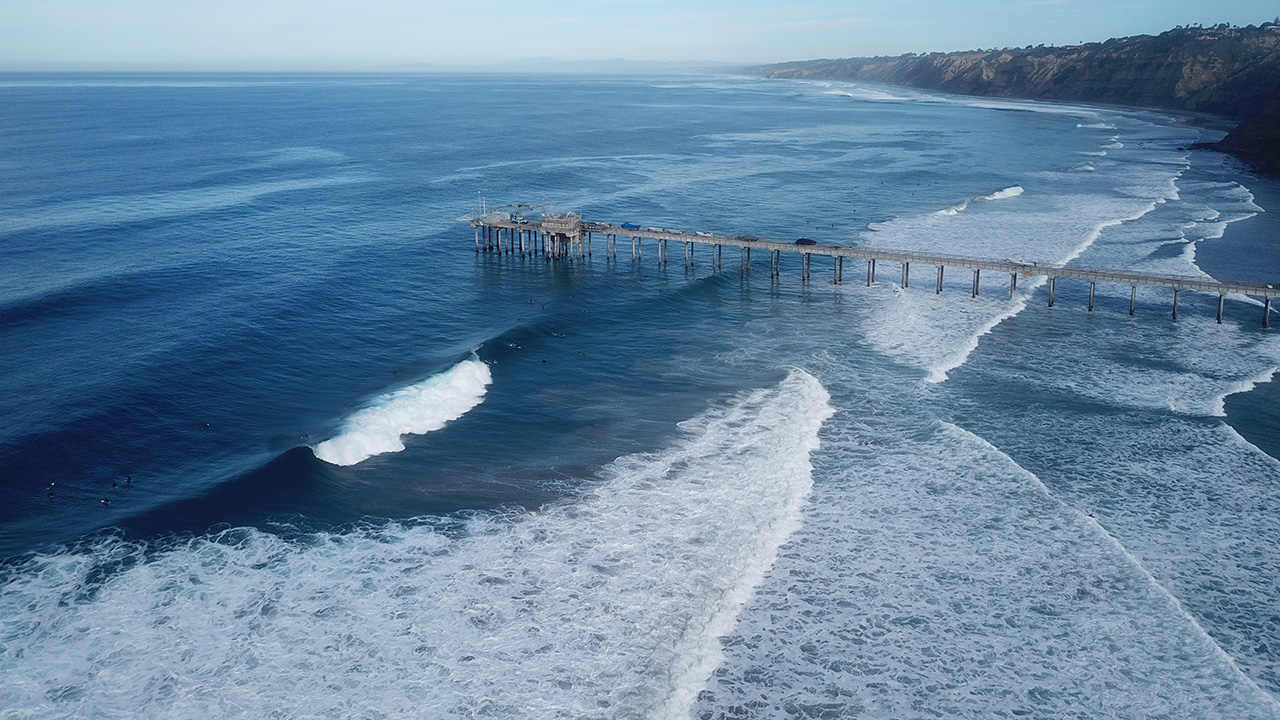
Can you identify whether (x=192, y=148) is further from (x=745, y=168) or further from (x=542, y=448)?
(x=542, y=448)

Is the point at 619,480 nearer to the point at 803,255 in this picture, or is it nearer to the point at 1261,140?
the point at 803,255

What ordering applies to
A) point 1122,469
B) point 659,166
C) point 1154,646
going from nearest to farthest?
point 1154,646, point 1122,469, point 659,166

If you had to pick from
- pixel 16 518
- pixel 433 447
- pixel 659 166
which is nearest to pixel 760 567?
pixel 433 447

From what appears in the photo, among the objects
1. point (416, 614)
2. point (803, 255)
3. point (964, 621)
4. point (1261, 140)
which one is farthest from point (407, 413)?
point (1261, 140)

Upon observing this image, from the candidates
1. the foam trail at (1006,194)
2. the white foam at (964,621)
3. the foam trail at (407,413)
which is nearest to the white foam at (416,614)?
the white foam at (964,621)

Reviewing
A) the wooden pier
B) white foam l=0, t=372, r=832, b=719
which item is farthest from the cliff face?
white foam l=0, t=372, r=832, b=719

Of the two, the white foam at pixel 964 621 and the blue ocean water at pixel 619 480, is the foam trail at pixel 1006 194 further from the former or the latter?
the white foam at pixel 964 621

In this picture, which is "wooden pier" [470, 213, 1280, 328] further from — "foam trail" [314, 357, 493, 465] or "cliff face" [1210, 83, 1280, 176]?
"cliff face" [1210, 83, 1280, 176]

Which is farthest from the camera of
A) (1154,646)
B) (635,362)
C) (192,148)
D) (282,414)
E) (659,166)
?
(192,148)
